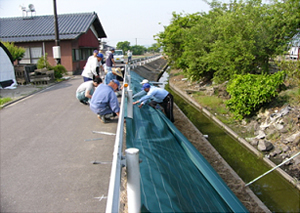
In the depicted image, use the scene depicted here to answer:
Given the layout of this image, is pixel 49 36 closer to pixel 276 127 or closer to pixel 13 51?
pixel 13 51

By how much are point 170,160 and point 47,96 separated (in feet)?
30.9

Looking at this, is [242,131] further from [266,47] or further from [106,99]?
[106,99]

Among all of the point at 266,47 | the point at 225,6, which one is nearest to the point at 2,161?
the point at 266,47

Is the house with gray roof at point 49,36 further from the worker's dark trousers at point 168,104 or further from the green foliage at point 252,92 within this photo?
the green foliage at point 252,92

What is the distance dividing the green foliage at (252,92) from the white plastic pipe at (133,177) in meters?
8.52

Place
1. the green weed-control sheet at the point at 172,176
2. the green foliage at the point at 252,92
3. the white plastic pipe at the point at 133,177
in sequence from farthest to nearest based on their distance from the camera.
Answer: the green foliage at the point at 252,92 < the green weed-control sheet at the point at 172,176 < the white plastic pipe at the point at 133,177

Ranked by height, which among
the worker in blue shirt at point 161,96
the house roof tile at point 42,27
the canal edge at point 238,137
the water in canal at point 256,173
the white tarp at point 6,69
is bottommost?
the water in canal at point 256,173

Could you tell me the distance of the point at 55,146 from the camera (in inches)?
248

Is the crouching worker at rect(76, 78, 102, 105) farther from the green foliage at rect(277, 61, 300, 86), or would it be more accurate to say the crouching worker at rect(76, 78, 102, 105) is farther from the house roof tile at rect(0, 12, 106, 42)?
the house roof tile at rect(0, 12, 106, 42)

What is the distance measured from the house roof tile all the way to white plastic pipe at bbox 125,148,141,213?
67.2 feet

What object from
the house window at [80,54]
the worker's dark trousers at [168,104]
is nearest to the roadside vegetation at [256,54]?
the worker's dark trousers at [168,104]

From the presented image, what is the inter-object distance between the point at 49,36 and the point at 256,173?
1968 centimetres

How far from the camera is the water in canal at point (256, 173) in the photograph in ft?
20.0

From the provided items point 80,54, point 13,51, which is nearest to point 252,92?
point 13,51
